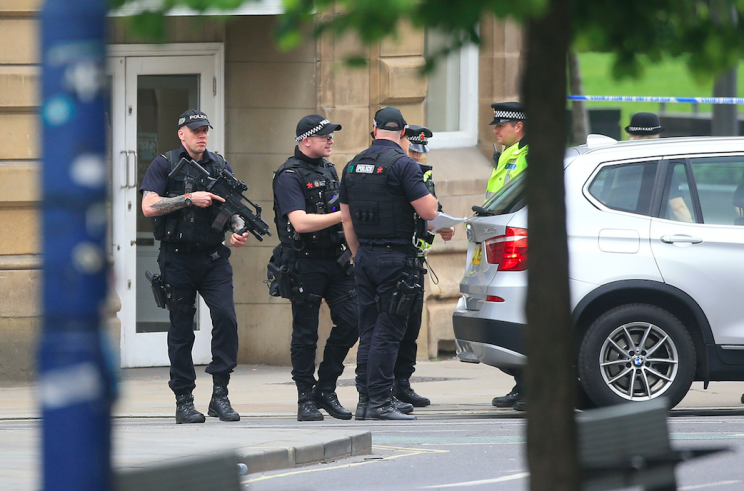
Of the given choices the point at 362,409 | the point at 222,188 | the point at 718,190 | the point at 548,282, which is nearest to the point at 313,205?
the point at 222,188

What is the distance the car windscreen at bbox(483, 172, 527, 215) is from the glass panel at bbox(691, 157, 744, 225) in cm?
113

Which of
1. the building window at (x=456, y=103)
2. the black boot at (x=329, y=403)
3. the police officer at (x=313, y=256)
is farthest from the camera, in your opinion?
the building window at (x=456, y=103)

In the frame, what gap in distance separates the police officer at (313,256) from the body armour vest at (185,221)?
1.54 feet

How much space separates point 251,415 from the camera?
8773mm

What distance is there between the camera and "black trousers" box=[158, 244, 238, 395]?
825 centimetres

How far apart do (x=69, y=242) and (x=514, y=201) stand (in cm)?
585

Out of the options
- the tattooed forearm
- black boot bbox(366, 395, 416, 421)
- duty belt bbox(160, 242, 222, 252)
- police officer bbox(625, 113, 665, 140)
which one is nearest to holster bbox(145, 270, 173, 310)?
duty belt bbox(160, 242, 222, 252)

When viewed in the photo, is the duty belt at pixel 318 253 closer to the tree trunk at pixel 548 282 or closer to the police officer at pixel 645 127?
the police officer at pixel 645 127

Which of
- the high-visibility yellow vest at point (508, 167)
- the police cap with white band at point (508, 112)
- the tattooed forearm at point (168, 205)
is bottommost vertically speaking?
the tattooed forearm at point (168, 205)

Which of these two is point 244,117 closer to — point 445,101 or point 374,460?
point 445,101

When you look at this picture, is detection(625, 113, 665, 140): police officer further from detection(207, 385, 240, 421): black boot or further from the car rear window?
detection(207, 385, 240, 421): black boot

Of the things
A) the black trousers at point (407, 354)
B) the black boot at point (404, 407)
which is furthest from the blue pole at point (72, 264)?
the black trousers at point (407, 354)

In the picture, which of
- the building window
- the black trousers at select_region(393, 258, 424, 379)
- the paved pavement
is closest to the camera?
the paved pavement

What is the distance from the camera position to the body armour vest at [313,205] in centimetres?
837
